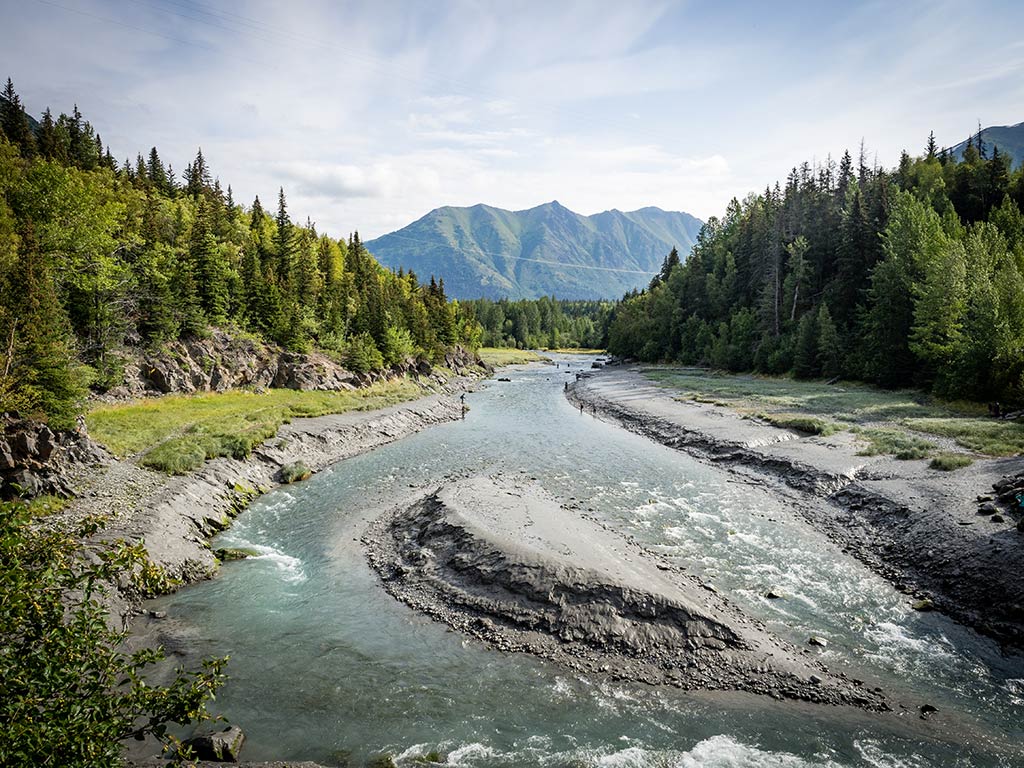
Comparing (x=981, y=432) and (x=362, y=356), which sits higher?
(x=362, y=356)

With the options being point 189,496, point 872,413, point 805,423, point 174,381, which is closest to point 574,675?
point 189,496

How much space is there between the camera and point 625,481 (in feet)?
112

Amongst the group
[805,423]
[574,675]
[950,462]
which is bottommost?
[574,675]

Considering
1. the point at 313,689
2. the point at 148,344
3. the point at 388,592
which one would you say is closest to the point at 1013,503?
the point at 388,592

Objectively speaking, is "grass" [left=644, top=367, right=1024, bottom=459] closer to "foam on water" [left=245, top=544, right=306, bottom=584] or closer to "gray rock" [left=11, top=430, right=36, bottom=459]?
"foam on water" [left=245, top=544, right=306, bottom=584]

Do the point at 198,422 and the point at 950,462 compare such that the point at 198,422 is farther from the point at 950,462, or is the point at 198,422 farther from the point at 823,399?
the point at 823,399

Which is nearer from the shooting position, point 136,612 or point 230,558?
point 136,612

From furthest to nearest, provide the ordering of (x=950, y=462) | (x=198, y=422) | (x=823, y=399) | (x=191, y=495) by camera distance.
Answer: (x=823, y=399)
(x=198, y=422)
(x=950, y=462)
(x=191, y=495)

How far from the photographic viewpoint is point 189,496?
27.5 m

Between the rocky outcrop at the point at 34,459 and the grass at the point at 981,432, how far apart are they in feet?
165

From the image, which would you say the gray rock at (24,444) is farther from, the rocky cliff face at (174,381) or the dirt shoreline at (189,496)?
the dirt shoreline at (189,496)

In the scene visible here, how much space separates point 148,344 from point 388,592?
4285 cm

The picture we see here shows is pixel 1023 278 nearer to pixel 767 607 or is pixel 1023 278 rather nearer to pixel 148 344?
pixel 767 607

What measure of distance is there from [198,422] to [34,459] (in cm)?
1753
